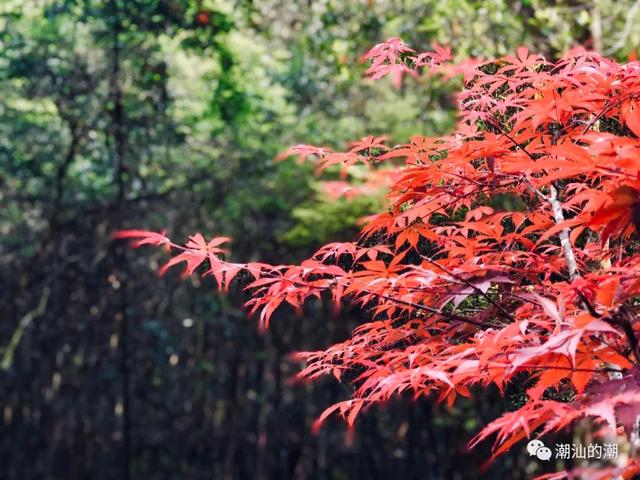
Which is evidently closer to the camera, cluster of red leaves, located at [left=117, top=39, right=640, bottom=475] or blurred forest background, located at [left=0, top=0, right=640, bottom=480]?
cluster of red leaves, located at [left=117, top=39, right=640, bottom=475]

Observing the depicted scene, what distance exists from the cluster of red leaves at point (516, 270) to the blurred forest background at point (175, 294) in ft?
13.5

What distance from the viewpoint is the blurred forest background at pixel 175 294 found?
5684 millimetres

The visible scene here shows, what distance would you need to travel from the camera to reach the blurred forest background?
568 cm

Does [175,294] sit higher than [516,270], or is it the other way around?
[175,294]

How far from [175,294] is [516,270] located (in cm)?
538

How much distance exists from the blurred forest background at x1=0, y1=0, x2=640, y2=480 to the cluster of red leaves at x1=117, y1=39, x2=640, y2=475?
13.5ft

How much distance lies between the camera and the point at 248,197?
5664 mm

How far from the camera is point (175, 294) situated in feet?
20.5

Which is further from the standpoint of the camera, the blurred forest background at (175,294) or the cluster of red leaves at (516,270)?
the blurred forest background at (175,294)

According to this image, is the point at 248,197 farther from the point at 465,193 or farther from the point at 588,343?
the point at 588,343

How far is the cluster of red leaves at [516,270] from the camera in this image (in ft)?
3.01

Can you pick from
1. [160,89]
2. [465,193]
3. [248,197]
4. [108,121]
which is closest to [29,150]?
[108,121]

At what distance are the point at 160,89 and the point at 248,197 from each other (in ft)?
3.68

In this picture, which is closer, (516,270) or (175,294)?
(516,270)
